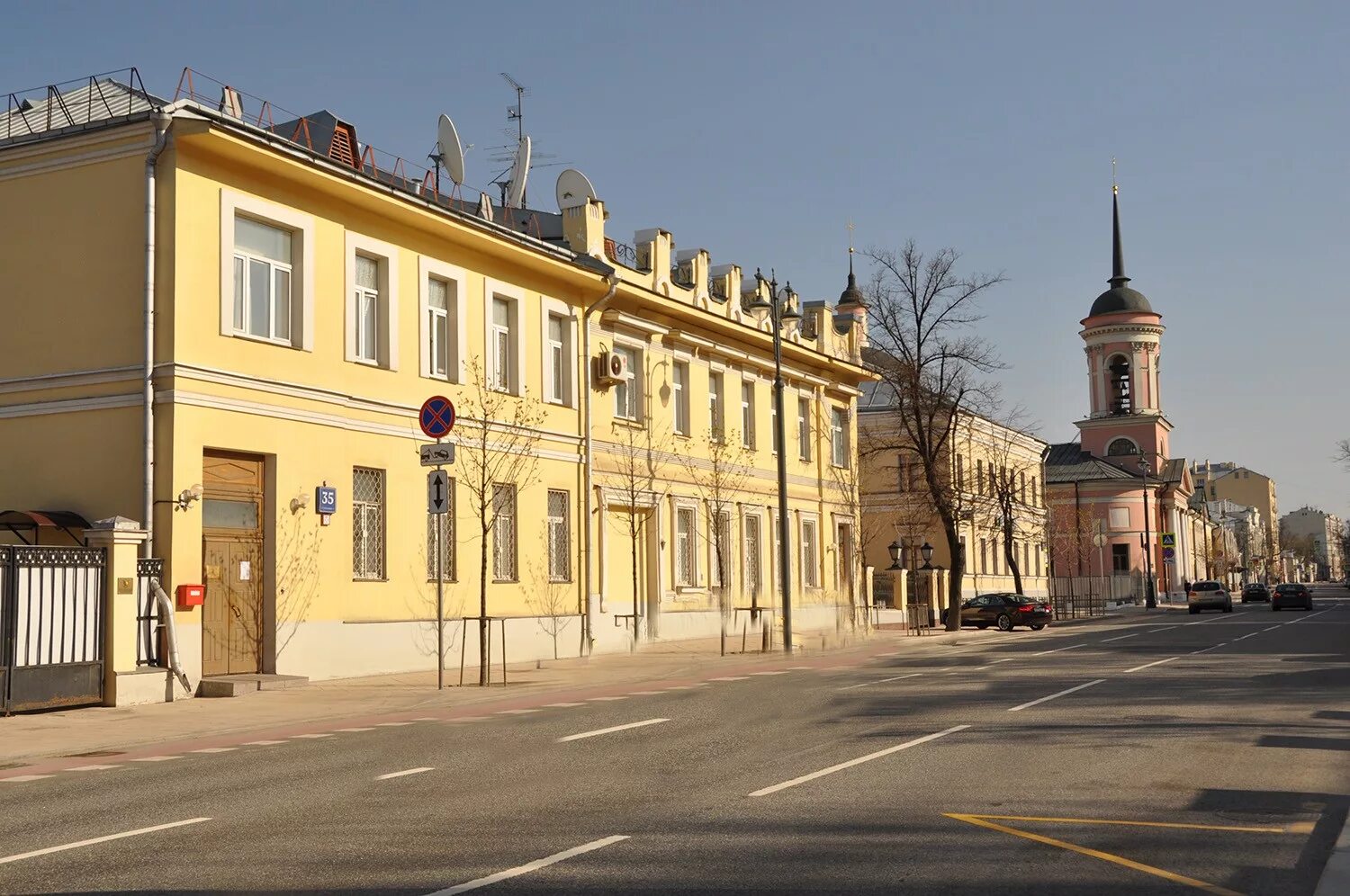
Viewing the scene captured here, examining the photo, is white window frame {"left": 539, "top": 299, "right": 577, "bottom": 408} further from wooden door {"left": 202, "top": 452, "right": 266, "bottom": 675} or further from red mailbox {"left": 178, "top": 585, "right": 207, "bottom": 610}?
red mailbox {"left": 178, "top": 585, "right": 207, "bottom": 610}

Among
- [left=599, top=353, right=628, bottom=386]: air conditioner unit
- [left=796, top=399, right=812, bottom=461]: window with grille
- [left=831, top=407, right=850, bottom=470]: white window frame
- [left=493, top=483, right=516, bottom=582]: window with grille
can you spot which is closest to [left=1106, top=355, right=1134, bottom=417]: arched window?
[left=831, top=407, right=850, bottom=470]: white window frame

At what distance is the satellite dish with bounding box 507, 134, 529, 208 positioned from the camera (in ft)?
123

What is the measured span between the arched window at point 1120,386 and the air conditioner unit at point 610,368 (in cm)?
7961

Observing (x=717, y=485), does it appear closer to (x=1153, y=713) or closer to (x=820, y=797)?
(x=1153, y=713)

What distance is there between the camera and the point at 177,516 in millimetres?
20922

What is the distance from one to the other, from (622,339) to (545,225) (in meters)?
4.77

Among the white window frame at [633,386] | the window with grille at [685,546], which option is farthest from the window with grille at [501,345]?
the window with grille at [685,546]

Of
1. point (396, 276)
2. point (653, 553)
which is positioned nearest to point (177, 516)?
point (396, 276)

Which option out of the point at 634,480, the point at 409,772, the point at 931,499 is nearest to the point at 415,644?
the point at 634,480

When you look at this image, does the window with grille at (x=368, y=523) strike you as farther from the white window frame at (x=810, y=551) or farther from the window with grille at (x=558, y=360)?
the white window frame at (x=810, y=551)

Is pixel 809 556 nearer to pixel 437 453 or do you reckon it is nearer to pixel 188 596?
pixel 437 453

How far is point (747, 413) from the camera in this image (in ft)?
137

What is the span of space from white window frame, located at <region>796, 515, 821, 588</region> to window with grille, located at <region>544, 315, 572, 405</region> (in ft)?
47.1

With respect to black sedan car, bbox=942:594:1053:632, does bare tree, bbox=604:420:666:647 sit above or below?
above
